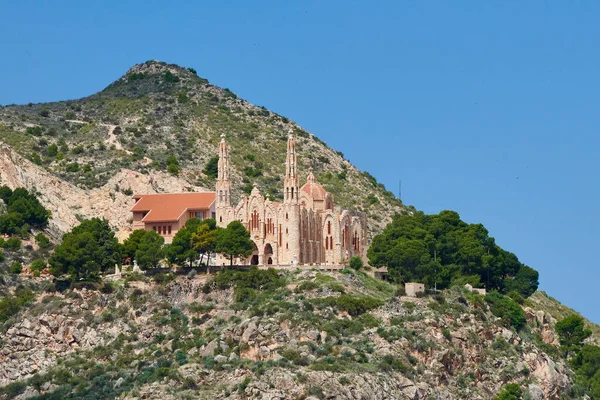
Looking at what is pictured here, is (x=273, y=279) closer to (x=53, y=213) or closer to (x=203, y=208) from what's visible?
(x=203, y=208)

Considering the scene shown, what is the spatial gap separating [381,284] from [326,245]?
862 cm

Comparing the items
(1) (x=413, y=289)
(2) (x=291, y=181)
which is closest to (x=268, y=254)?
(2) (x=291, y=181)

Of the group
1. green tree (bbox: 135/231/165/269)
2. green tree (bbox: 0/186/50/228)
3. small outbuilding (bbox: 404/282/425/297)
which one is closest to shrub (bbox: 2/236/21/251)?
green tree (bbox: 0/186/50/228)

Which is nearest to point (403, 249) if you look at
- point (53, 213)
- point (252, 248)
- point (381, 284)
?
point (381, 284)

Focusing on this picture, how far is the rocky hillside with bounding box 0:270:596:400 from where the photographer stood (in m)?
137

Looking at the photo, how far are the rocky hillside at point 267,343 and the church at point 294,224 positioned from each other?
5.57 meters

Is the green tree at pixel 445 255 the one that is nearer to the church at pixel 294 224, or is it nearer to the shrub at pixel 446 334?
the church at pixel 294 224

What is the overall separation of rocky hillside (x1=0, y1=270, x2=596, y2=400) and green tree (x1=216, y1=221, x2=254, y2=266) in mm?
3821

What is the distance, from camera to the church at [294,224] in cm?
16138

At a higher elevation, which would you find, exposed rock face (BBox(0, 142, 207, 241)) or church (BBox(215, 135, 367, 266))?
exposed rock face (BBox(0, 142, 207, 241))

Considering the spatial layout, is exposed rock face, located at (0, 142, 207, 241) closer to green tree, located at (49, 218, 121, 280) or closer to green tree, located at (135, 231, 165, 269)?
green tree, located at (135, 231, 165, 269)

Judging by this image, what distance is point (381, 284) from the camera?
159500mm

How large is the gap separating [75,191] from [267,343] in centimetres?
5750

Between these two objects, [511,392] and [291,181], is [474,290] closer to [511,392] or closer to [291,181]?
[511,392]
